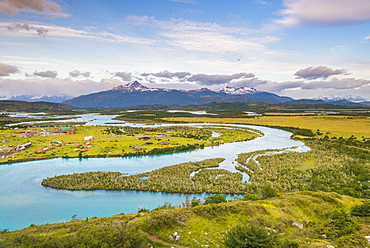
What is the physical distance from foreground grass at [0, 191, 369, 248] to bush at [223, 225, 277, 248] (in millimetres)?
1067

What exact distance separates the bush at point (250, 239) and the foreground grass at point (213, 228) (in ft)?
3.50

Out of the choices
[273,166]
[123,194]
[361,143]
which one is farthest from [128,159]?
[361,143]

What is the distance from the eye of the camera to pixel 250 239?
17.3 metres

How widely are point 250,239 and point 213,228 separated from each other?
6.75 metres

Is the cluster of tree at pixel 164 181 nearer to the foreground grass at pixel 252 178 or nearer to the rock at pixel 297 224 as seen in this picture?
the foreground grass at pixel 252 178

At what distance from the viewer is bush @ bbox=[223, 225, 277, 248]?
54.7 ft

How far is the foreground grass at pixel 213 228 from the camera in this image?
18.1m

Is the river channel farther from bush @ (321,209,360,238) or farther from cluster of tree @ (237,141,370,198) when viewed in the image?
bush @ (321,209,360,238)

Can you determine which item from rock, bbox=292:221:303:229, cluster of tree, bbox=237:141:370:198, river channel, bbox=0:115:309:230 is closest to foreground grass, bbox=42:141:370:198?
cluster of tree, bbox=237:141:370:198

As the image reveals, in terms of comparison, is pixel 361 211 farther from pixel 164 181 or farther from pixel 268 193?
pixel 164 181

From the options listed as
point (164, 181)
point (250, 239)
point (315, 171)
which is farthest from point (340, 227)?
point (315, 171)

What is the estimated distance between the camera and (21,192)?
4394cm

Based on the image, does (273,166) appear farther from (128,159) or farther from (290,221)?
(128,159)

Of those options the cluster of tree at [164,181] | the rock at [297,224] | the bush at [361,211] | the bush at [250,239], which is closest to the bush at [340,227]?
the rock at [297,224]
